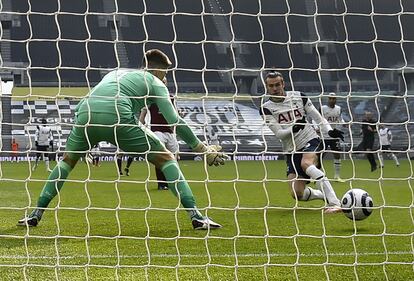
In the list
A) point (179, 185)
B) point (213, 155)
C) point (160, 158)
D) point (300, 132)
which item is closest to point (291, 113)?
point (300, 132)

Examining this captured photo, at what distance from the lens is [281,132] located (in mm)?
6906

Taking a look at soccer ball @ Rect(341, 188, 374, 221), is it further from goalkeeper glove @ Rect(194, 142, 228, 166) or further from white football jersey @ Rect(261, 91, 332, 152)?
goalkeeper glove @ Rect(194, 142, 228, 166)

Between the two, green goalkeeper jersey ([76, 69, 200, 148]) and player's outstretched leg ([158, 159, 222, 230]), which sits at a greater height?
green goalkeeper jersey ([76, 69, 200, 148])

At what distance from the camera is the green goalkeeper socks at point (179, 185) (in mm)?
5734

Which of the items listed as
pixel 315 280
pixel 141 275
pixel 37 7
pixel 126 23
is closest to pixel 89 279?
pixel 141 275

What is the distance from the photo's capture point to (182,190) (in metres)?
5.90

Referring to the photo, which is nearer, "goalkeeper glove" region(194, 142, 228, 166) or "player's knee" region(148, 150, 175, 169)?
"goalkeeper glove" region(194, 142, 228, 166)

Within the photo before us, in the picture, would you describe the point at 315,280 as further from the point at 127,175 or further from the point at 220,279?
the point at 127,175

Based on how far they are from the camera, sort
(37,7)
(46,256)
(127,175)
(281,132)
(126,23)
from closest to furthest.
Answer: (46,256), (281,132), (37,7), (126,23), (127,175)

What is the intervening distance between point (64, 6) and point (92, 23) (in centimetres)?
78

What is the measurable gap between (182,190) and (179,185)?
0.20 ft

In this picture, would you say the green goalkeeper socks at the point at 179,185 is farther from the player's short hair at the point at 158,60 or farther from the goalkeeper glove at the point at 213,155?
the player's short hair at the point at 158,60

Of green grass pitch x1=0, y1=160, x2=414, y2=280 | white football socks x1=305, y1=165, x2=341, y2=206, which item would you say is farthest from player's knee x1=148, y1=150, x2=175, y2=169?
white football socks x1=305, y1=165, x2=341, y2=206

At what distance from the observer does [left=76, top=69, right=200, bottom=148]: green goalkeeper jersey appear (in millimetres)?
5305
